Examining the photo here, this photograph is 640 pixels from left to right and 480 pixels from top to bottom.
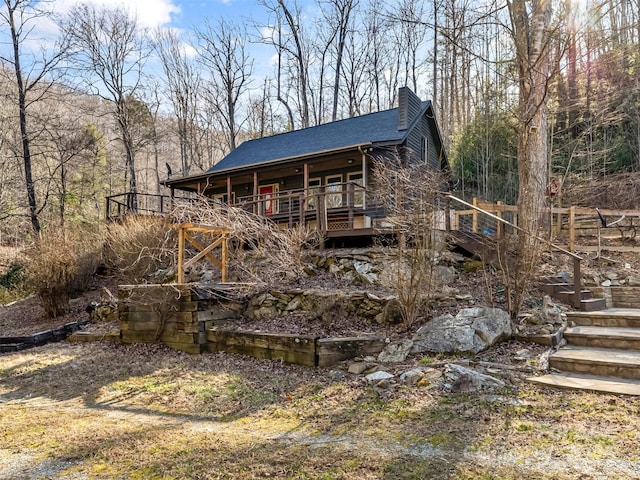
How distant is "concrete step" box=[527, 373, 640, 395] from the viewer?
3.68m

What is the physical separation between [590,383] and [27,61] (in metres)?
19.6

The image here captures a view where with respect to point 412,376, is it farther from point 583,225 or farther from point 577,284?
point 583,225

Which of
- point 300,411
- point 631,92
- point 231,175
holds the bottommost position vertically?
point 300,411

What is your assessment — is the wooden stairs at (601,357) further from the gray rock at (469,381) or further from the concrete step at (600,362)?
the gray rock at (469,381)

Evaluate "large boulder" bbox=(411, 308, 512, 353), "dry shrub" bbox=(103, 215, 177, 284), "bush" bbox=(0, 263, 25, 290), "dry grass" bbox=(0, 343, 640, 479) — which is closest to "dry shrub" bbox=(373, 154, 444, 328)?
"large boulder" bbox=(411, 308, 512, 353)

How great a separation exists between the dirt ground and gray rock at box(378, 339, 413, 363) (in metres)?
0.23

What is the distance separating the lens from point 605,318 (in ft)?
17.6

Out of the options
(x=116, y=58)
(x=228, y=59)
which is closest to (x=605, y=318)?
(x=116, y=58)

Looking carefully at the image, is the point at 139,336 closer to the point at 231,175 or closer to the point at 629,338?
the point at 629,338

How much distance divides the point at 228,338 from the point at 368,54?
22.3 metres

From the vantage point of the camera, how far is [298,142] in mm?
16922

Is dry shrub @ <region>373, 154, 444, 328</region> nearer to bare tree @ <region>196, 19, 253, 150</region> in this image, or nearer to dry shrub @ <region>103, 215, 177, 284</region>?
dry shrub @ <region>103, 215, 177, 284</region>

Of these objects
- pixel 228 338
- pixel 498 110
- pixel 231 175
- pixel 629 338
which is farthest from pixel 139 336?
pixel 498 110

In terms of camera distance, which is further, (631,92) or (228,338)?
(631,92)
